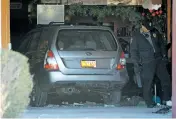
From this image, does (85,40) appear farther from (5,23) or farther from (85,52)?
(5,23)

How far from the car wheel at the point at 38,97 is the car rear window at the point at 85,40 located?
3.53ft

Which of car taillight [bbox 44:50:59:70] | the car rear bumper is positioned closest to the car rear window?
car taillight [bbox 44:50:59:70]

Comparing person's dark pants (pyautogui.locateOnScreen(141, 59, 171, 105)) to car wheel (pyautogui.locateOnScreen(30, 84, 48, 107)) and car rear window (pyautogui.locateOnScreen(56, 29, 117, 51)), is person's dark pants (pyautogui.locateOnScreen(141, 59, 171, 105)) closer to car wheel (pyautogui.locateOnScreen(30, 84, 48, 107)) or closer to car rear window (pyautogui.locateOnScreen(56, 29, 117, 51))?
car rear window (pyautogui.locateOnScreen(56, 29, 117, 51))

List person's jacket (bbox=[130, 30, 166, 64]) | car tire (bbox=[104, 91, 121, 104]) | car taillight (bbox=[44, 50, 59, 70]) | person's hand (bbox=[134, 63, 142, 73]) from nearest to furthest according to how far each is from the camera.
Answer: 1. car taillight (bbox=[44, 50, 59, 70])
2. person's jacket (bbox=[130, 30, 166, 64])
3. person's hand (bbox=[134, 63, 142, 73])
4. car tire (bbox=[104, 91, 121, 104])

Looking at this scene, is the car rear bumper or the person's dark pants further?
the person's dark pants

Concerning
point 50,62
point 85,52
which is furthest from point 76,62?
point 50,62

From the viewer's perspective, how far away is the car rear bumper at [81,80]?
37.6 feet

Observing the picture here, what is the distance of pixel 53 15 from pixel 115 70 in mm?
6273

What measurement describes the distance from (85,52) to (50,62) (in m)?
0.77

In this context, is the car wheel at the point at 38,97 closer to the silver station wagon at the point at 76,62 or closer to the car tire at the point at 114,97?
the silver station wagon at the point at 76,62

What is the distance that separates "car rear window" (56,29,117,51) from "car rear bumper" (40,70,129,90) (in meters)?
0.59

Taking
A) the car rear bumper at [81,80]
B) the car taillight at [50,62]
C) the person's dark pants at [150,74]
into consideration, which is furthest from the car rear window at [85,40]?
the person's dark pants at [150,74]

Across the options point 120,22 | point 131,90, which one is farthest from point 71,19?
point 131,90

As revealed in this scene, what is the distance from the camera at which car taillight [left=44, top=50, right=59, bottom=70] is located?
452 inches
